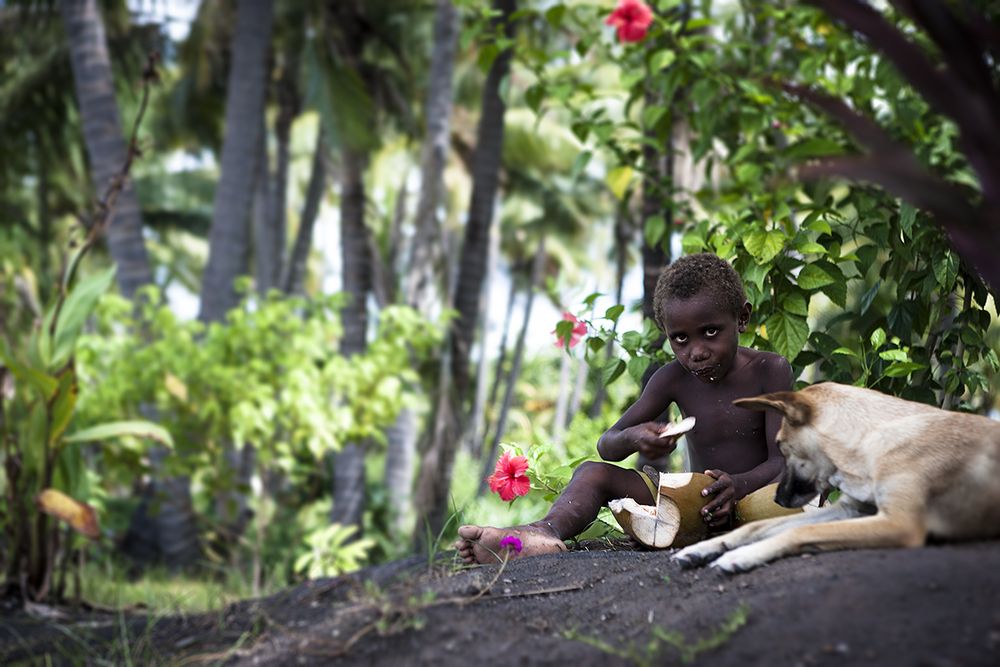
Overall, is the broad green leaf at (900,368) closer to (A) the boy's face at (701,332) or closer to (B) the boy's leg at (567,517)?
(A) the boy's face at (701,332)

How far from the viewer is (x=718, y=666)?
6.53 feet

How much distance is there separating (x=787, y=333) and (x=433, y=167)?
26.6 ft

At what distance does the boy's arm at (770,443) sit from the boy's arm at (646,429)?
0.91ft

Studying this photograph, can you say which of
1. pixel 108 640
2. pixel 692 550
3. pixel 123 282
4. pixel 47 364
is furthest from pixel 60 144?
pixel 692 550

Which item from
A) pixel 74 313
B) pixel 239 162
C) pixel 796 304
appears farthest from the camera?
pixel 239 162

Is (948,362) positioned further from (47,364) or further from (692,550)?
(47,364)

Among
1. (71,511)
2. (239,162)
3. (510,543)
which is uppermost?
(239,162)

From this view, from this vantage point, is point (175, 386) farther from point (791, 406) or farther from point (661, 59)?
Result: point (791, 406)

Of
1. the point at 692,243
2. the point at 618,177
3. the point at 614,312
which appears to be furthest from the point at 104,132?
the point at 692,243

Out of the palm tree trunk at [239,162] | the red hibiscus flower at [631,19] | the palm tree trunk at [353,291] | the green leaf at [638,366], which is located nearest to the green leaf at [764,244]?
the green leaf at [638,366]

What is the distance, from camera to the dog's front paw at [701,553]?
278 cm

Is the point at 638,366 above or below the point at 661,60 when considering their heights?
below

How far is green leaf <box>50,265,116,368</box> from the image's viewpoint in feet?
17.2

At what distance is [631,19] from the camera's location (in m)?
5.04
